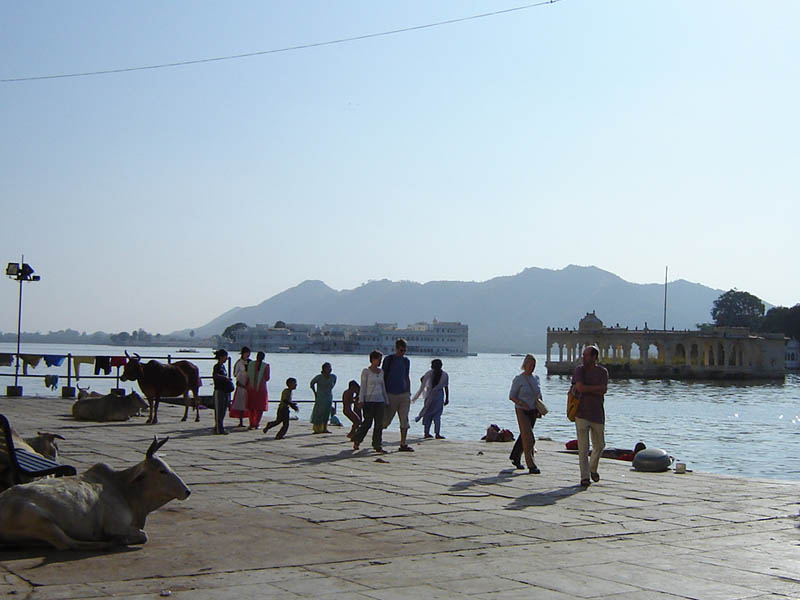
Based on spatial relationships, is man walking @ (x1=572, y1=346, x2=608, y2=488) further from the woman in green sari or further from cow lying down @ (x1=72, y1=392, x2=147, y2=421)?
cow lying down @ (x1=72, y1=392, x2=147, y2=421)

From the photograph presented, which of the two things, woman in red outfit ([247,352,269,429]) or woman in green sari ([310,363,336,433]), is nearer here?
woman in green sari ([310,363,336,433])

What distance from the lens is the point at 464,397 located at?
5744 centimetres

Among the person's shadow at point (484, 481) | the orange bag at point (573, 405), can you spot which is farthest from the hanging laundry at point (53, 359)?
the orange bag at point (573, 405)

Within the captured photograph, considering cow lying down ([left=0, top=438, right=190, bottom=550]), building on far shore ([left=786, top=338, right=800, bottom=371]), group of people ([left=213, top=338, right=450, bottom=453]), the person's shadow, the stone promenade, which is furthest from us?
building on far shore ([left=786, top=338, right=800, bottom=371])

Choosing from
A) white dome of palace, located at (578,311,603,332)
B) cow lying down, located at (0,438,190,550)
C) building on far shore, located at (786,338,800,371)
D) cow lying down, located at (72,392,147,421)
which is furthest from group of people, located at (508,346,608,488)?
building on far shore, located at (786,338,800,371)

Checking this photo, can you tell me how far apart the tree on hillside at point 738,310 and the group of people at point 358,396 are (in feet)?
371

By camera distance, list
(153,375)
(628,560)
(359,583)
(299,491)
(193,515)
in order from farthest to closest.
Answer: (153,375) < (299,491) < (193,515) < (628,560) < (359,583)

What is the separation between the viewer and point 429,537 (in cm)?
660

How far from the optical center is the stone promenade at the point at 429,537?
201 inches

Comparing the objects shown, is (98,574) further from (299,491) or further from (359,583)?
(299,491)

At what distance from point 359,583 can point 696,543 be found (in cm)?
275

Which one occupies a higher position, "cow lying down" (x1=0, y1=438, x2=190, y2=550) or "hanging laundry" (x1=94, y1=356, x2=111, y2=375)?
"hanging laundry" (x1=94, y1=356, x2=111, y2=375)

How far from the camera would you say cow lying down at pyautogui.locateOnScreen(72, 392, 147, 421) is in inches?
659

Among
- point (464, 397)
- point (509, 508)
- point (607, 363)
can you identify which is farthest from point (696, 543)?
point (607, 363)
